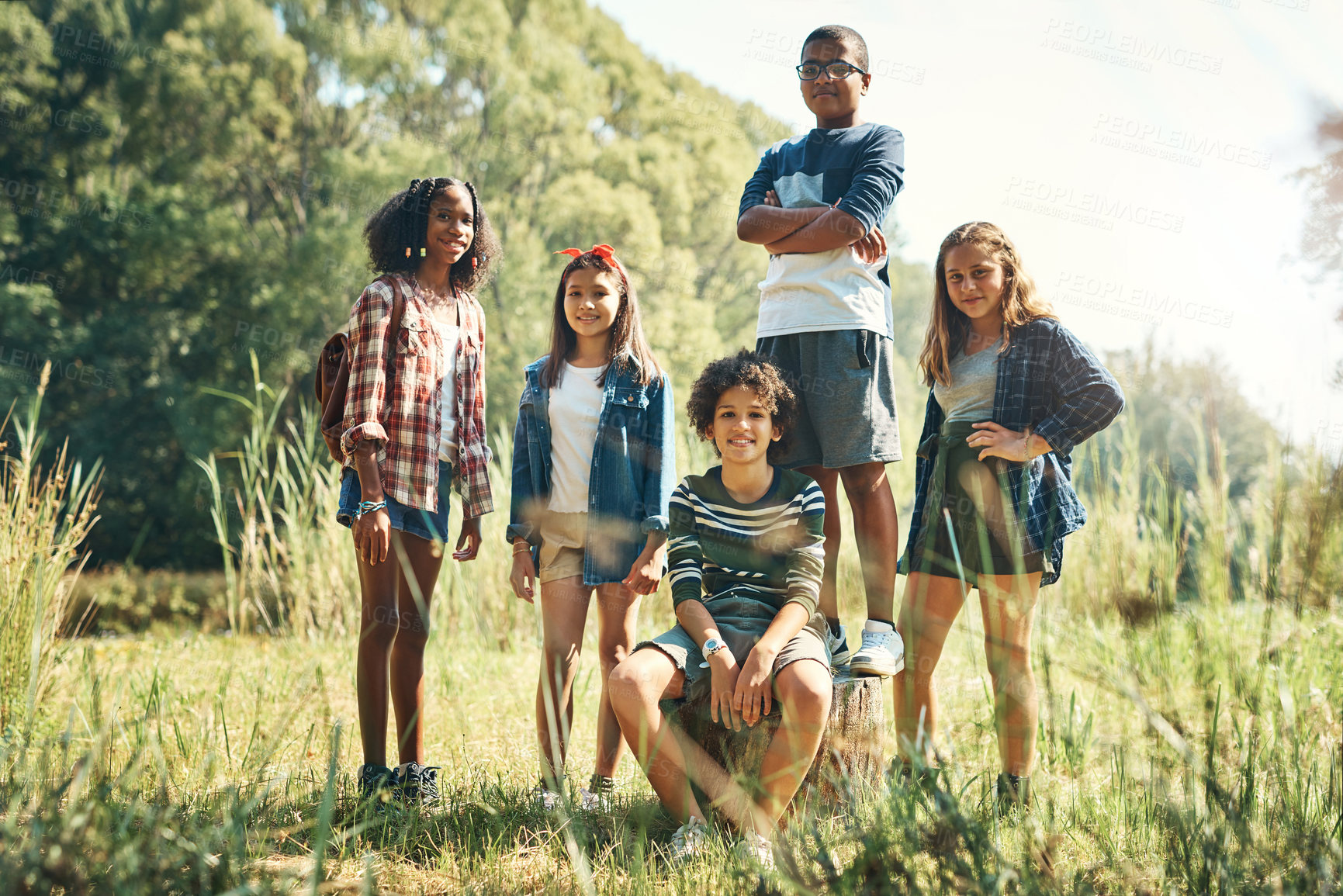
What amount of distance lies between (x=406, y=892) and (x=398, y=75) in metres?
16.2

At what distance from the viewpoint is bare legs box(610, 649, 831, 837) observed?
2107 millimetres

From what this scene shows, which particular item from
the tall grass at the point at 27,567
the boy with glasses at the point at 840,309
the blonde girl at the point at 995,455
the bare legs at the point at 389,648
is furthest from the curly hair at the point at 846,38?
the tall grass at the point at 27,567

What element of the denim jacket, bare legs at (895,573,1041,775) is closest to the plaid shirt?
the denim jacket

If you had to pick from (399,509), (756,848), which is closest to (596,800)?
(756,848)

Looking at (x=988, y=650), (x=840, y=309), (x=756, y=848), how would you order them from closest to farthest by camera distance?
(x=756, y=848), (x=988, y=650), (x=840, y=309)

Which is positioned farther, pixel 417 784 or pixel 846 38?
pixel 846 38

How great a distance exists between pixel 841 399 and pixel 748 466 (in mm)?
404

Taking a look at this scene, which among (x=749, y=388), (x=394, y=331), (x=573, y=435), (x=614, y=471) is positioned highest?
(x=394, y=331)

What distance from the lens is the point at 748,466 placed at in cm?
245

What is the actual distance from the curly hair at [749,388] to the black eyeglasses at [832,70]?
2.99ft

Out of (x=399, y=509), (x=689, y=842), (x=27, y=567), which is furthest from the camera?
(x=27, y=567)

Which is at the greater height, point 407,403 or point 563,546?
point 407,403

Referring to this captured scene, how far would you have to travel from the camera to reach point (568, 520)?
2.64 metres

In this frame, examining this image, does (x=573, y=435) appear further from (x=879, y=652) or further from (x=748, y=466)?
(x=879, y=652)
